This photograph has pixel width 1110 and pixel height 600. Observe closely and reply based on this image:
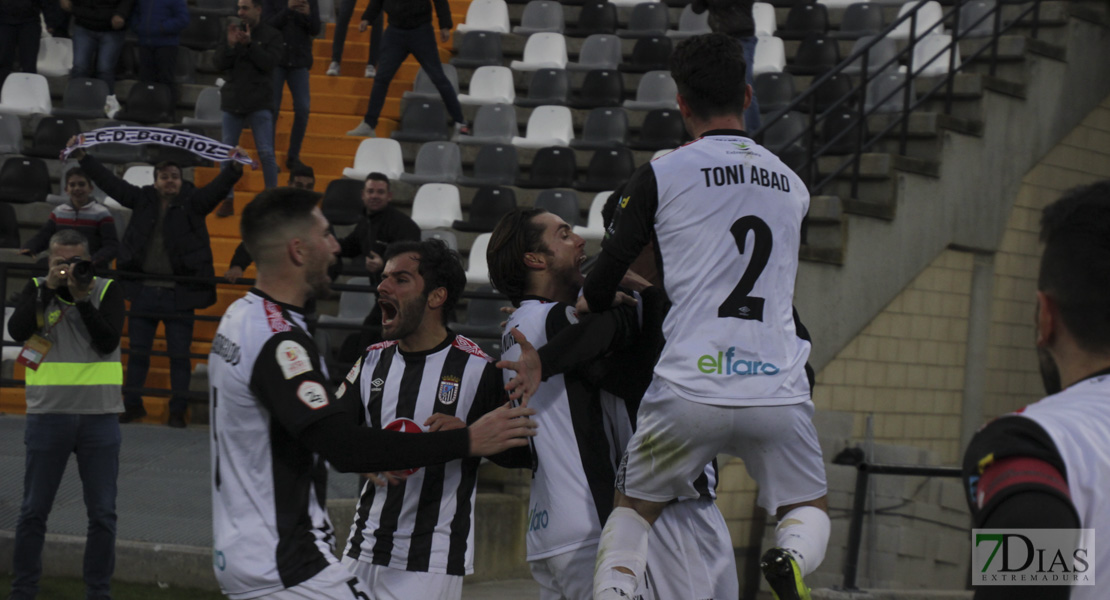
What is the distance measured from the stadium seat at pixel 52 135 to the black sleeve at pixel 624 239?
9.84 metres

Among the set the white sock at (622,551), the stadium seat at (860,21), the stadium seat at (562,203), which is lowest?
the white sock at (622,551)

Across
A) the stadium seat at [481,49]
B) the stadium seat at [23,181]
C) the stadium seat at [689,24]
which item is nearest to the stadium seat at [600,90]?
the stadium seat at [689,24]

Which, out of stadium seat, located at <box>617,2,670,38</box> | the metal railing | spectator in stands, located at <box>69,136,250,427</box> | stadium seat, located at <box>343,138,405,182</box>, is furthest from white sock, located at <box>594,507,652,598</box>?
stadium seat, located at <box>617,2,670,38</box>

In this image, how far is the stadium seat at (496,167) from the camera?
11820 millimetres

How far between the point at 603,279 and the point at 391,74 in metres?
8.57

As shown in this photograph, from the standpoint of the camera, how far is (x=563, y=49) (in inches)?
537

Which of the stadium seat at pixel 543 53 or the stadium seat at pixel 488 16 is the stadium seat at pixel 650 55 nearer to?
the stadium seat at pixel 543 53

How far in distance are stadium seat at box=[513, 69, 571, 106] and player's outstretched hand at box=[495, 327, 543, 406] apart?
9257mm

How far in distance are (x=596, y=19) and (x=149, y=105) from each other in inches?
208

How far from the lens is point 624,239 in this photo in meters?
3.98

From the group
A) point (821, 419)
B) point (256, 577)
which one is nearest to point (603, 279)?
point (256, 577)

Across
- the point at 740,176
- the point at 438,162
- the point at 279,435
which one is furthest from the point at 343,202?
the point at 279,435

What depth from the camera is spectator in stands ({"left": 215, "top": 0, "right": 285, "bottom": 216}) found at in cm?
1101

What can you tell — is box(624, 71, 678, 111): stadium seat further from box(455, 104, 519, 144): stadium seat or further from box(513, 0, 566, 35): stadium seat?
box(513, 0, 566, 35): stadium seat
